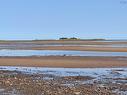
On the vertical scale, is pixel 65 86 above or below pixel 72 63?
below

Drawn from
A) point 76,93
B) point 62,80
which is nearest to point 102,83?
point 62,80

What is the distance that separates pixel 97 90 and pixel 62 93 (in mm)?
1381

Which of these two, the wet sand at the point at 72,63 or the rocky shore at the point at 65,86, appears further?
the wet sand at the point at 72,63

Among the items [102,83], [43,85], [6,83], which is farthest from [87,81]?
[6,83]

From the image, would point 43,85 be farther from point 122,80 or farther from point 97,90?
point 122,80

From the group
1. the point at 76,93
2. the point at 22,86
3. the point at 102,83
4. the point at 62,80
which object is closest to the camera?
the point at 76,93

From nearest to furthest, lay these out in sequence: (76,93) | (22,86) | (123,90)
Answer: (76,93)
(123,90)
(22,86)

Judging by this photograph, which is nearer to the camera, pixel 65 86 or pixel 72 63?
pixel 65 86

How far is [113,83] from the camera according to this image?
16078 mm

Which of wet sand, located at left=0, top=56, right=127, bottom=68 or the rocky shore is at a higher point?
wet sand, located at left=0, top=56, right=127, bottom=68

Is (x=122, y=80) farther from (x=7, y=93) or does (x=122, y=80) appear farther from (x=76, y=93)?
(x=7, y=93)

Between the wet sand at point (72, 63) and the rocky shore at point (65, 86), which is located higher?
the wet sand at point (72, 63)

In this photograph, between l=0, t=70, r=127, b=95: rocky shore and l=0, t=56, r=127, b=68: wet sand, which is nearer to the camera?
l=0, t=70, r=127, b=95: rocky shore

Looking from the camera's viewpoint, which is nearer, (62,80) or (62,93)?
(62,93)
